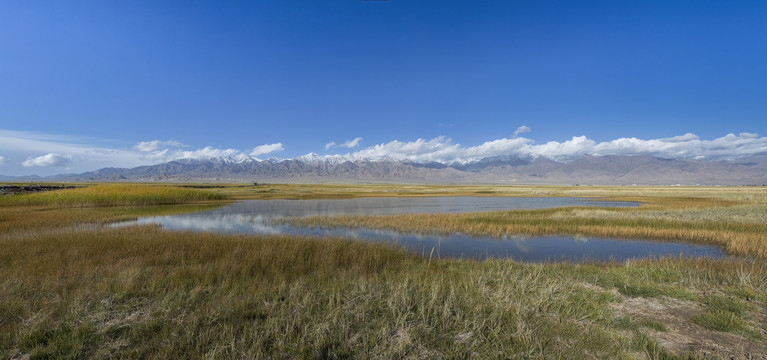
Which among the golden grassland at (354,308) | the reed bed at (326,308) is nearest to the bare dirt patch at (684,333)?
the golden grassland at (354,308)

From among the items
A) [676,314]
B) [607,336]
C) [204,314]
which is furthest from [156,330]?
[676,314]

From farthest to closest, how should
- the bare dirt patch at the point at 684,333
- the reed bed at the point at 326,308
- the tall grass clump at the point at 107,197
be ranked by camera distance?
the tall grass clump at the point at 107,197, the bare dirt patch at the point at 684,333, the reed bed at the point at 326,308

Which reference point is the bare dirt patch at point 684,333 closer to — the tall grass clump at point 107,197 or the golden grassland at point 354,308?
the golden grassland at point 354,308

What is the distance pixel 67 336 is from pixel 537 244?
61.5ft

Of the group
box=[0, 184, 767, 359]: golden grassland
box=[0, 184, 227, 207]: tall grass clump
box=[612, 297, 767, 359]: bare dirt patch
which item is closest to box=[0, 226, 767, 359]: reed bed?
box=[0, 184, 767, 359]: golden grassland

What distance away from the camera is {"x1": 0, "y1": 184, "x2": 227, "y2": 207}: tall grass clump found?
37844 millimetres

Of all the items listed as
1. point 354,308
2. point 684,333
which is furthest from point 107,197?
point 684,333

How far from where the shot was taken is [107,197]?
41.2 m

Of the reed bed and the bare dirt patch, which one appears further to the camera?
the bare dirt patch

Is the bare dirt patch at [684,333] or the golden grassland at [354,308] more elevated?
the golden grassland at [354,308]

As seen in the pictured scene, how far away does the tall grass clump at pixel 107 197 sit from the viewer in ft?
124

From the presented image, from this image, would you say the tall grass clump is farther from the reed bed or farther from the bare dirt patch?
the bare dirt patch

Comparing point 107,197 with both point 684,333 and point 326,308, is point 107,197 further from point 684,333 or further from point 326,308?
point 684,333

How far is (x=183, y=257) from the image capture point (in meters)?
10.9
